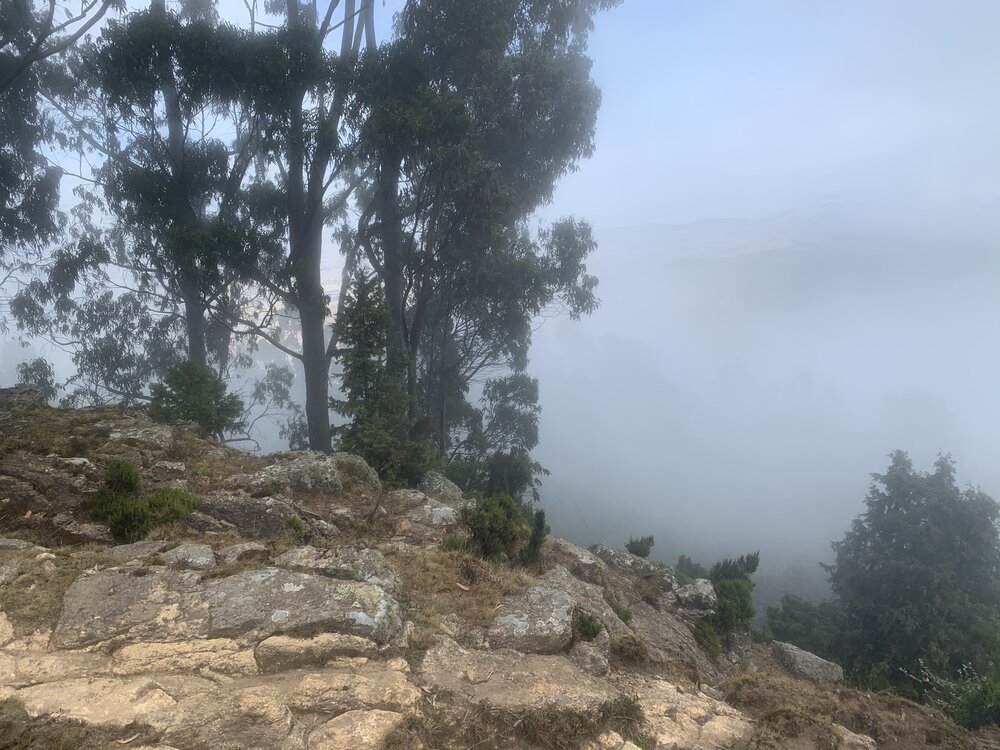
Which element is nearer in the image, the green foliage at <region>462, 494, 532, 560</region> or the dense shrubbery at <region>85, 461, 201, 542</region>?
the dense shrubbery at <region>85, 461, 201, 542</region>

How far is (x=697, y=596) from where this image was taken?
977 cm

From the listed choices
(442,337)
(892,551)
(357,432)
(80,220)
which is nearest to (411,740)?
(357,432)

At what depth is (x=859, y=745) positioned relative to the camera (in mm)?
4410

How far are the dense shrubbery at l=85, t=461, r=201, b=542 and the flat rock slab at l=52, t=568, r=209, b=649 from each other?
146cm

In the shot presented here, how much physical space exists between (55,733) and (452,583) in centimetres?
340

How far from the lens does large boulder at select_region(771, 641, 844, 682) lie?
28.2ft

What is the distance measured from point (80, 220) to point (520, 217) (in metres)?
15.6

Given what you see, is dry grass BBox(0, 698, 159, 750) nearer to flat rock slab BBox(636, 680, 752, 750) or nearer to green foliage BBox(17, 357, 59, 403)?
flat rock slab BBox(636, 680, 752, 750)

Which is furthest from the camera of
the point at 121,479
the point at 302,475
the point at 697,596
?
the point at 697,596

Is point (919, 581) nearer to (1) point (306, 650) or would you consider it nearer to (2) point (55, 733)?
(1) point (306, 650)

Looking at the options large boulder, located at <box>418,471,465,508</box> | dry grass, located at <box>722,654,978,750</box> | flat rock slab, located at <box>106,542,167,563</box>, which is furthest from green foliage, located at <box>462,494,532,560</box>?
flat rock slab, located at <box>106,542,167,563</box>

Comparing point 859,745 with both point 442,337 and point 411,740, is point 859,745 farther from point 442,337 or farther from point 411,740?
point 442,337

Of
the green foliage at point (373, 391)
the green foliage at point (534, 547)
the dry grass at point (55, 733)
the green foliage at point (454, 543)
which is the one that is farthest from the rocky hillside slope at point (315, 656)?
the green foliage at point (373, 391)

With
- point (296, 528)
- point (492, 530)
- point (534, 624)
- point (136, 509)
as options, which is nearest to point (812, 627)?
point (492, 530)
